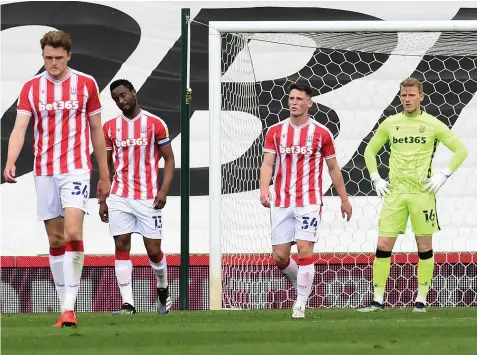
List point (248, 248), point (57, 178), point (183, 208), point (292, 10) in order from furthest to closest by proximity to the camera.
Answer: point (292, 10) < point (248, 248) < point (183, 208) < point (57, 178)

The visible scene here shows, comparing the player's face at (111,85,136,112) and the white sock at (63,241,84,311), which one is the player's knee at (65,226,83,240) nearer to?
the white sock at (63,241,84,311)

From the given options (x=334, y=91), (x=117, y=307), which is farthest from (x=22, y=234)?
(x=334, y=91)

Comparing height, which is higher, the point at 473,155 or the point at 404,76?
the point at 404,76

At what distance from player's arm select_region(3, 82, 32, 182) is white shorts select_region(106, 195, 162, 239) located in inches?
88.5

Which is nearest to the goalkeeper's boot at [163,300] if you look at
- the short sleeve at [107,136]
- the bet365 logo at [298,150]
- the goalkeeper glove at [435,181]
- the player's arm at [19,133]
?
the short sleeve at [107,136]

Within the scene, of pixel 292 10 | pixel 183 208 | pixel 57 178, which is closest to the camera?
pixel 57 178

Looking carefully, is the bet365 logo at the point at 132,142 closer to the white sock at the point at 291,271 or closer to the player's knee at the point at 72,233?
the white sock at the point at 291,271

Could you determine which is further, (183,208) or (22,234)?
(22,234)

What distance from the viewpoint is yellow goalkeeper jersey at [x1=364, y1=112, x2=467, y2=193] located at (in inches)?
390

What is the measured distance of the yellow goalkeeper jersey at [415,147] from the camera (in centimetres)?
991

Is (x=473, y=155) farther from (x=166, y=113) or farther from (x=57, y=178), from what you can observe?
(x=57, y=178)

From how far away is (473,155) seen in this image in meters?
12.5

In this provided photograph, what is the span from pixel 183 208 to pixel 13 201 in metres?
2.20

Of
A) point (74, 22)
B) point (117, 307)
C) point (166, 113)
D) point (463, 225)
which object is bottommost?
point (117, 307)
